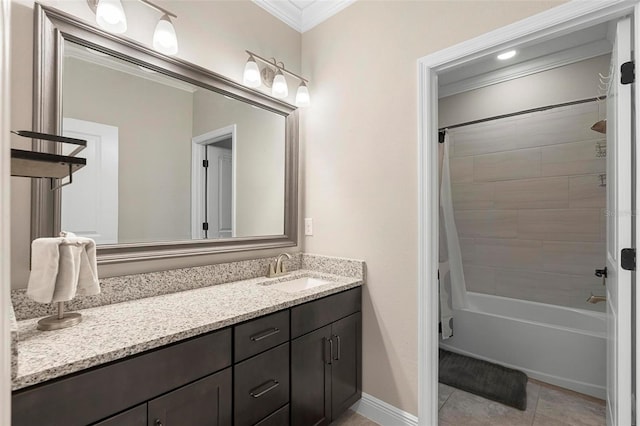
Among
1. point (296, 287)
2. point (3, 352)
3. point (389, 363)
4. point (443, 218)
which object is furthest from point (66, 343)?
point (443, 218)

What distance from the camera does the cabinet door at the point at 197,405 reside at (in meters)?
1.03

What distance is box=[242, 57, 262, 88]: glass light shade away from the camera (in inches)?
74.2

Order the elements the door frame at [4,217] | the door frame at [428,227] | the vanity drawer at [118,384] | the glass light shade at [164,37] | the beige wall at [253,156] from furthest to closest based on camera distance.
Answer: the beige wall at [253,156], the door frame at [428,227], the glass light shade at [164,37], the vanity drawer at [118,384], the door frame at [4,217]

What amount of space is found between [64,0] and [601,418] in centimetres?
356

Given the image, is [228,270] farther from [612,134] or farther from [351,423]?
[612,134]

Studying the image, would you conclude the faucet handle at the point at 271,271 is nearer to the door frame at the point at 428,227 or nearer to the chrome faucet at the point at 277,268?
the chrome faucet at the point at 277,268

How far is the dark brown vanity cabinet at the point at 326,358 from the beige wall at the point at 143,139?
827 millimetres

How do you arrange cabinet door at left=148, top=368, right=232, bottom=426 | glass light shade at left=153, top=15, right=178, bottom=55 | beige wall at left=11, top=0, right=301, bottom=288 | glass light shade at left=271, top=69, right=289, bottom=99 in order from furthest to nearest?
glass light shade at left=271, top=69, right=289, bottom=99
glass light shade at left=153, top=15, right=178, bottom=55
beige wall at left=11, top=0, right=301, bottom=288
cabinet door at left=148, top=368, right=232, bottom=426

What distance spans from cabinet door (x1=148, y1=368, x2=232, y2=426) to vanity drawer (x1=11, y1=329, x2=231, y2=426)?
0.03 metres

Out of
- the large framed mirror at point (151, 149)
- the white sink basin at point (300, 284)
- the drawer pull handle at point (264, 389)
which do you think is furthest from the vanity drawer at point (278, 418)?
the large framed mirror at point (151, 149)

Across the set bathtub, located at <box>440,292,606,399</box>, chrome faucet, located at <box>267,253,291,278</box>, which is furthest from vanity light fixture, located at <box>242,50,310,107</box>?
bathtub, located at <box>440,292,606,399</box>

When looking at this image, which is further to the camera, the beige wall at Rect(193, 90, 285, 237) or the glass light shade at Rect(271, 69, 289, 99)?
the glass light shade at Rect(271, 69, 289, 99)

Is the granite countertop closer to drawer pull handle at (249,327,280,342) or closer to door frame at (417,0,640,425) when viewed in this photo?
drawer pull handle at (249,327,280,342)

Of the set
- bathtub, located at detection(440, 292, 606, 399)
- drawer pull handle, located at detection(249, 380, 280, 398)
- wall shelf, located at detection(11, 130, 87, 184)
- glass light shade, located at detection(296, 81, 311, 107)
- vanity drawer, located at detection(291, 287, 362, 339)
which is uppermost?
glass light shade, located at detection(296, 81, 311, 107)
